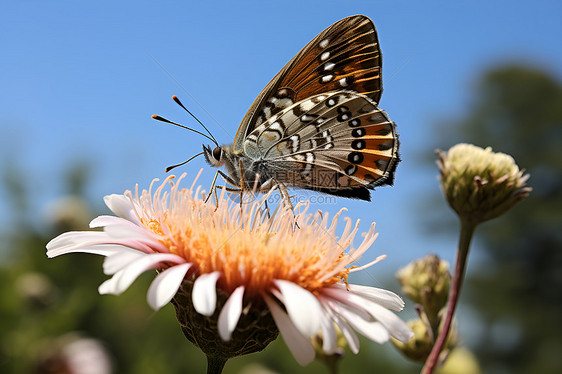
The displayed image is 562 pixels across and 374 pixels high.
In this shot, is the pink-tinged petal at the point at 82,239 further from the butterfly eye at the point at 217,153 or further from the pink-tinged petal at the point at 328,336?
the butterfly eye at the point at 217,153

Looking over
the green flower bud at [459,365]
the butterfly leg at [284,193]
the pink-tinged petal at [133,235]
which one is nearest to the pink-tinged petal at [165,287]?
the pink-tinged petal at [133,235]

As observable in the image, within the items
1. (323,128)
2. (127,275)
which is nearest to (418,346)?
(323,128)

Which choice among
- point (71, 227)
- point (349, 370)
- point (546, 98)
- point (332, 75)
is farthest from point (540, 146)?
point (332, 75)

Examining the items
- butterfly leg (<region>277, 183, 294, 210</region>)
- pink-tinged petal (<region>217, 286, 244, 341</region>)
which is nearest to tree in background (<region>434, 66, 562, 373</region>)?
butterfly leg (<region>277, 183, 294, 210</region>)

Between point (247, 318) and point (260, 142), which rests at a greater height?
point (260, 142)

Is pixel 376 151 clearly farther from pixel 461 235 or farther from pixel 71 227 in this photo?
pixel 71 227

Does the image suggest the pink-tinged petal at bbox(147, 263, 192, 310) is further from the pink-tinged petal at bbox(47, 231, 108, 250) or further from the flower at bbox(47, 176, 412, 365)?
the pink-tinged petal at bbox(47, 231, 108, 250)
